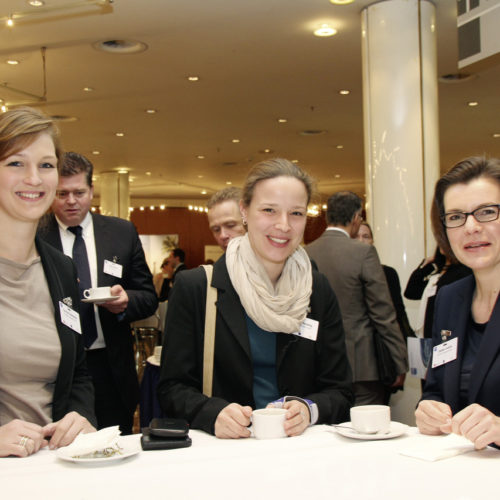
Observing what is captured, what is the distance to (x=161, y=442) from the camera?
148cm

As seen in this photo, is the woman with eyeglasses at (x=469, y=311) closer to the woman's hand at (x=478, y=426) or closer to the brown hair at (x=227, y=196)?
the woman's hand at (x=478, y=426)

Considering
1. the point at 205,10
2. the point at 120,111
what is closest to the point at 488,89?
the point at 205,10

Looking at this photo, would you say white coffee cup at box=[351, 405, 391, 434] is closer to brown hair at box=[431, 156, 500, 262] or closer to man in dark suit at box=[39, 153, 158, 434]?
brown hair at box=[431, 156, 500, 262]

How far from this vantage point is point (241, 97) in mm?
9047

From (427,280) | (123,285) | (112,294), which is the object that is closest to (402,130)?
(427,280)

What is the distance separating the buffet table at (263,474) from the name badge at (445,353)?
435 mm

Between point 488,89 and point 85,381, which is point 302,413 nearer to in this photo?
point 85,381

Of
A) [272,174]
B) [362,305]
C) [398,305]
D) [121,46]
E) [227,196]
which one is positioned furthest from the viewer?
[121,46]

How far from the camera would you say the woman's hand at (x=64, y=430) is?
5.12 ft

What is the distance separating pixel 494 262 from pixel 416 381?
3.14m

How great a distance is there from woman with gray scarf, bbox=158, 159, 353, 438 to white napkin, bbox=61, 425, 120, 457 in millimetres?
469

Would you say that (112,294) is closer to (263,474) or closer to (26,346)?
(26,346)

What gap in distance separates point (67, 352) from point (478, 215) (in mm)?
1271

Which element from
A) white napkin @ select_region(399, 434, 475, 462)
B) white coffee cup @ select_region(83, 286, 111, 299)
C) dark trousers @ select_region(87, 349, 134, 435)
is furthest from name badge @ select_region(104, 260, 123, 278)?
white napkin @ select_region(399, 434, 475, 462)
